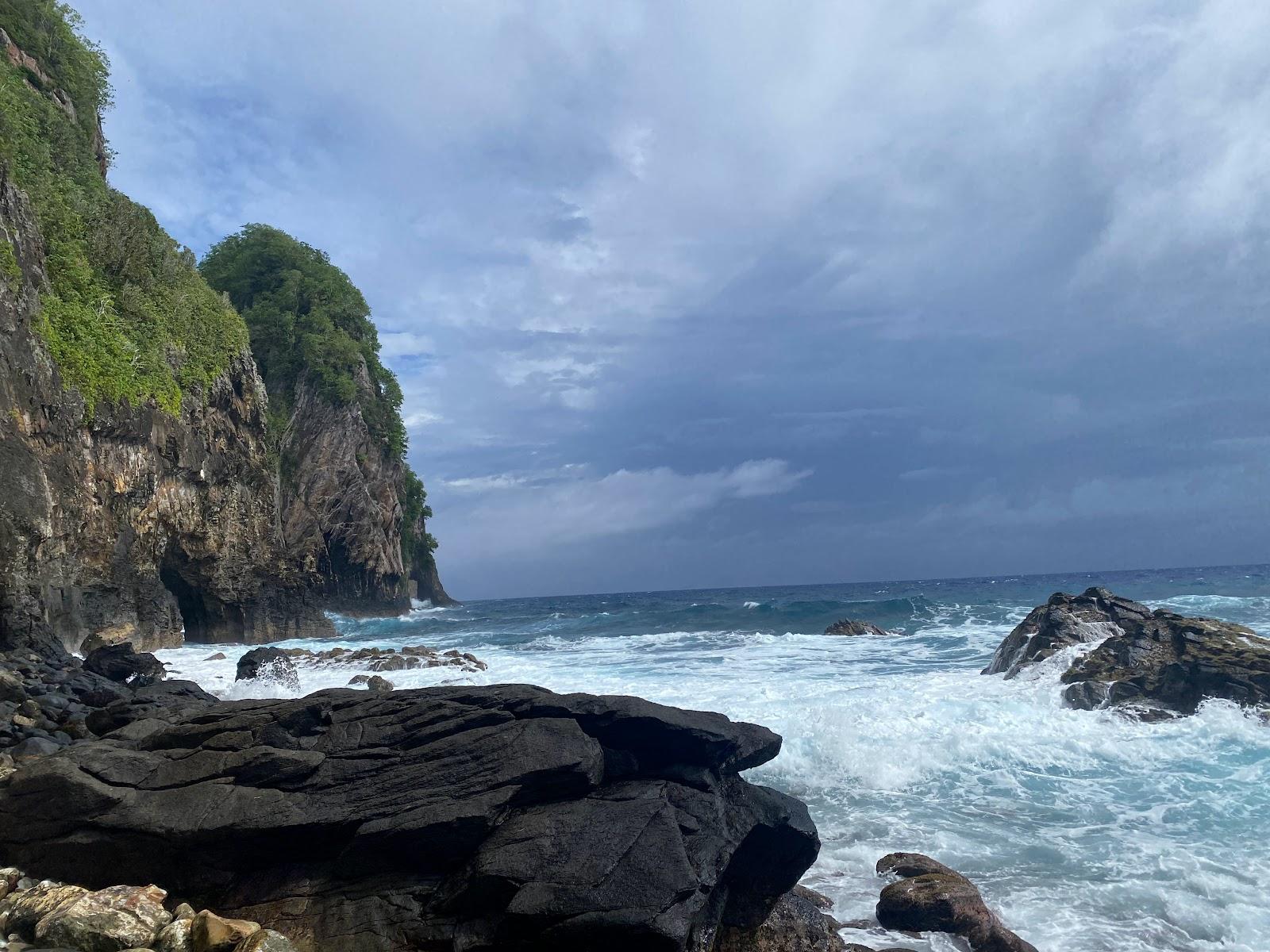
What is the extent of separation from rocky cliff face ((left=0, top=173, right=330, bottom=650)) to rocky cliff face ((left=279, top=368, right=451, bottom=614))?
142 inches

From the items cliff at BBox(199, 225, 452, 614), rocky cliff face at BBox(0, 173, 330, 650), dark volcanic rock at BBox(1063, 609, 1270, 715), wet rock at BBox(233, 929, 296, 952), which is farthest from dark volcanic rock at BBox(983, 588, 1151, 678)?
cliff at BBox(199, 225, 452, 614)

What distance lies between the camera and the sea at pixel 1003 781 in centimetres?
748

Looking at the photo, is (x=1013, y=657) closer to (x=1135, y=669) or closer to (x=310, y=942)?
(x=1135, y=669)

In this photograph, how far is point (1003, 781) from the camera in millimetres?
11570

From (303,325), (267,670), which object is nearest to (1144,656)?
(267,670)

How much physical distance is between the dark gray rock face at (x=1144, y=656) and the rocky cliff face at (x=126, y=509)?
68.9 ft

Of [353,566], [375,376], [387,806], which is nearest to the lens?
[387,806]

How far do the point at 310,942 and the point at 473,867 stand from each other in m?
1.32

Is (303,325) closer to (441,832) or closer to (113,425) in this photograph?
(113,425)

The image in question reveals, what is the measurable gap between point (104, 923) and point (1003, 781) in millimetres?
11191

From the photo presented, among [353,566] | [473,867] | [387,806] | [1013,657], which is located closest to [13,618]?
[387,806]

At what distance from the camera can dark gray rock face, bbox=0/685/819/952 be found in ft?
19.8

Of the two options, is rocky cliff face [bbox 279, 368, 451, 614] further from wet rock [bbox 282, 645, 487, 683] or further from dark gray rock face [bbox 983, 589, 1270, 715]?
dark gray rock face [bbox 983, 589, 1270, 715]

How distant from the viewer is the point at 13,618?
49.8ft
